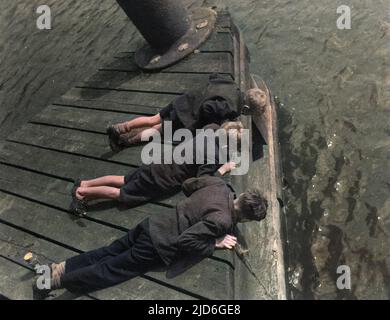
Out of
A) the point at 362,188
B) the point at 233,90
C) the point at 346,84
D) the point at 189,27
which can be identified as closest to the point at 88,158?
the point at 233,90

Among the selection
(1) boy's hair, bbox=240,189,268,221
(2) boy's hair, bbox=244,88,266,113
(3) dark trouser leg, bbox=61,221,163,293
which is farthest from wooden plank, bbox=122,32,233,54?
(3) dark trouser leg, bbox=61,221,163,293

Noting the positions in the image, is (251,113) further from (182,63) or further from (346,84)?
(346,84)

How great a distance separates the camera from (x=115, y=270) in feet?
13.4

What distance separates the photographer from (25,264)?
4539 millimetres

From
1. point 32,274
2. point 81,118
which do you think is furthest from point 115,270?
point 81,118

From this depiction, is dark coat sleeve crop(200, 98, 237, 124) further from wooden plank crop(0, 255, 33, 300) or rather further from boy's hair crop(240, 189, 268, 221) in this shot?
wooden plank crop(0, 255, 33, 300)

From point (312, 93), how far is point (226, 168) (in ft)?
11.5

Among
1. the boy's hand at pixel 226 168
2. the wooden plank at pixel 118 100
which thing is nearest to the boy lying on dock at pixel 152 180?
the boy's hand at pixel 226 168

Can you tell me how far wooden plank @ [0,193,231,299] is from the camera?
3.89 metres

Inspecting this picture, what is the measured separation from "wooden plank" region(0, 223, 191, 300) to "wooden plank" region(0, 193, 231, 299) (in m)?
0.09

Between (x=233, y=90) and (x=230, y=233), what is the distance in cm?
191

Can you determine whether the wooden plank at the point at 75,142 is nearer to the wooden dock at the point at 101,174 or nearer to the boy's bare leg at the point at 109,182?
the wooden dock at the point at 101,174

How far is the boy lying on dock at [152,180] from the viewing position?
4.55 m

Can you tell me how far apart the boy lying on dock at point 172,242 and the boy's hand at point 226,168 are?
0.36m
